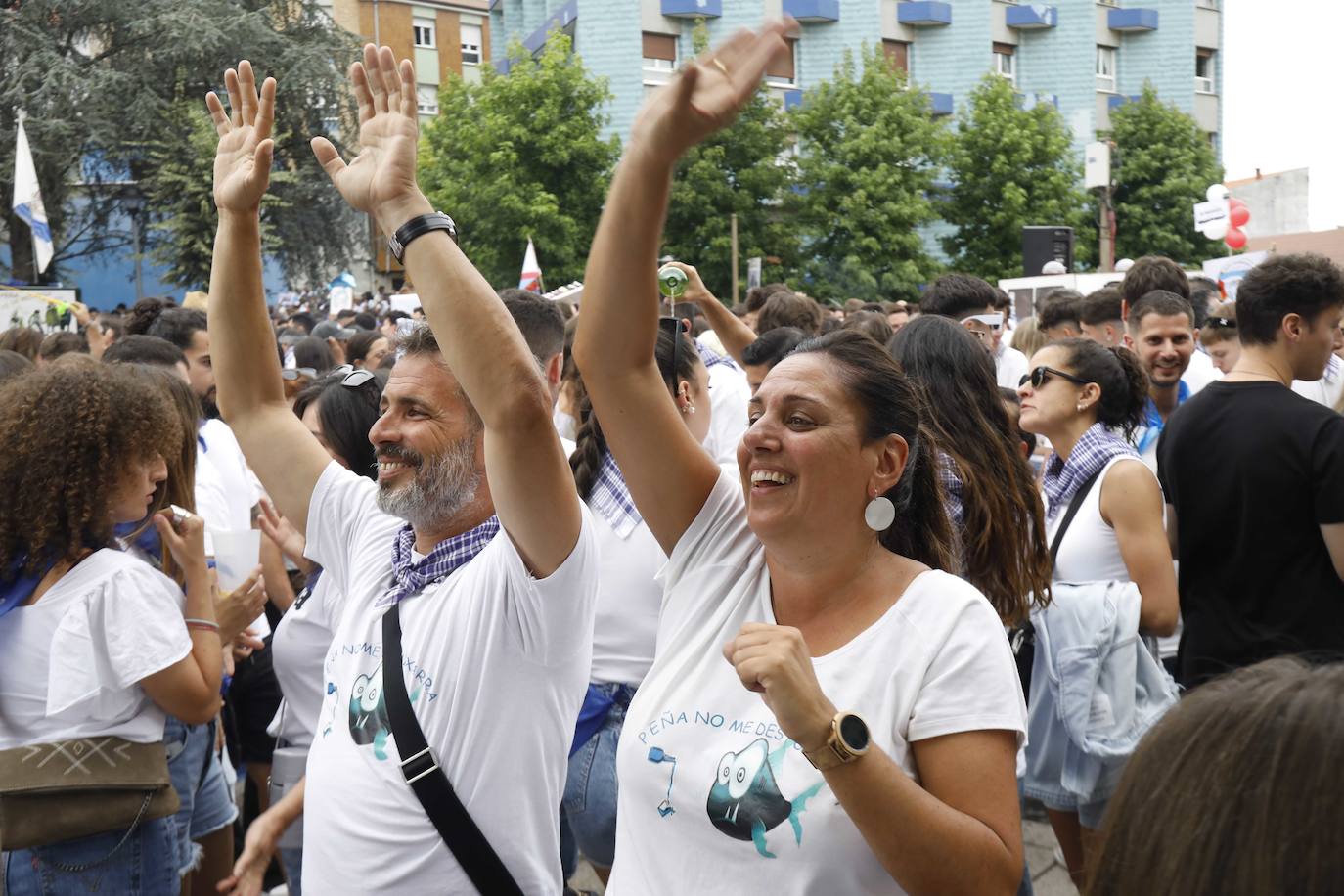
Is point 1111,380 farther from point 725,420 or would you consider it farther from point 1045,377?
point 725,420

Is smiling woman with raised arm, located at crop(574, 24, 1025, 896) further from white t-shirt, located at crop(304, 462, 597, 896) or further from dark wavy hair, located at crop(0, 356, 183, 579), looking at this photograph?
dark wavy hair, located at crop(0, 356, 183, 579)

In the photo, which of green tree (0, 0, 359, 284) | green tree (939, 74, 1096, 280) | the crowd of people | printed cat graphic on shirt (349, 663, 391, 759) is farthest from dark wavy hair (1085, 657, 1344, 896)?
green tree (939, 74, 1096, 280)

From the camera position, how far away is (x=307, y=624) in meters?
3.41

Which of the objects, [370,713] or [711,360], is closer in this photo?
[370,713]

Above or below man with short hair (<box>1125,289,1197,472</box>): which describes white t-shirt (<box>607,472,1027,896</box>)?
below

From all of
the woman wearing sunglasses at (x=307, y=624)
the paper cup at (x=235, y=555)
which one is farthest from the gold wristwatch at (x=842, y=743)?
the paper cup at (x=235, y=555)

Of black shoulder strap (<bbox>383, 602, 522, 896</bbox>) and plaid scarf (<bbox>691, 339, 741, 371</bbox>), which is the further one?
plaid scarf (<bbox>691, 339, 741, 371</bbox>)

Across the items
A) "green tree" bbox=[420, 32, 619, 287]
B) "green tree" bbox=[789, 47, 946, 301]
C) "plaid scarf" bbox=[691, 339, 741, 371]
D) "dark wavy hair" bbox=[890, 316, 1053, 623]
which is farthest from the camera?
"green tree" bbox=[789, 47, 946, 301]

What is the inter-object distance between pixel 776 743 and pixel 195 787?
227 cm

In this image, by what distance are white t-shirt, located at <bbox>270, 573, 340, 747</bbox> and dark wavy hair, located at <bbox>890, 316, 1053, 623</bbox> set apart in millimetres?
1680

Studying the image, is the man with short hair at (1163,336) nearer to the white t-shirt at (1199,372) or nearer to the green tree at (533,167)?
the white t-shirt at (1199,372)

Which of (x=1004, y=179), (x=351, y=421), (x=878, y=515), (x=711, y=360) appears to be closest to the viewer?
(x=878, y=515)

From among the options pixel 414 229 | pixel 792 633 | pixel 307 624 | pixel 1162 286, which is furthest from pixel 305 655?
pixel 1162 286

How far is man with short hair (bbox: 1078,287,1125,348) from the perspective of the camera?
23.0ft
